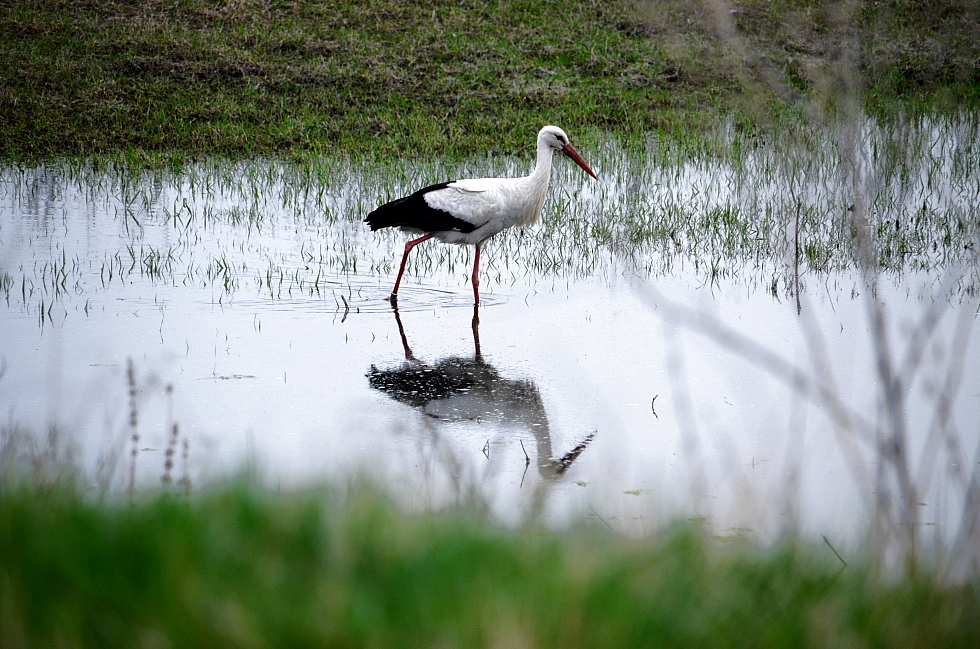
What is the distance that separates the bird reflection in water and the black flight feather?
1992 mm

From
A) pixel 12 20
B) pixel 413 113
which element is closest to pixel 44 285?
pixel 413 113

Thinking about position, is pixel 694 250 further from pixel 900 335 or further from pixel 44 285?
pixel 44 285

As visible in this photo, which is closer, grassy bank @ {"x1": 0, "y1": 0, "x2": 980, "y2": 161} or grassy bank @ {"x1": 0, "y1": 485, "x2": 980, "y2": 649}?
grassy bank @ {"x1": 0, "y1": 485, "x2": 980, "y2": 649}

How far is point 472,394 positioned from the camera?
5699 millimetres

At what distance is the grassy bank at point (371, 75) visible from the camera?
1511 centimetres

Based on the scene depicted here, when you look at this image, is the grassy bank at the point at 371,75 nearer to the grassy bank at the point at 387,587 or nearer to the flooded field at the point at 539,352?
the flooded field at the point at 539,352

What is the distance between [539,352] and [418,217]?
2.29m

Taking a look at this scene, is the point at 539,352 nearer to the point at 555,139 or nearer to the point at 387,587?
the point at 555,139

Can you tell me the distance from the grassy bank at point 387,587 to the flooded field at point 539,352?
461 millimetres

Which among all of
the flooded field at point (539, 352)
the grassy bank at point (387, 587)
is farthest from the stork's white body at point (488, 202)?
the grassy bank at point (387, 587)

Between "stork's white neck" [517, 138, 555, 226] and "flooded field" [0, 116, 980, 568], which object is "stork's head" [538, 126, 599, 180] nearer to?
"stork's white neck" [517, 138, 555, 226]

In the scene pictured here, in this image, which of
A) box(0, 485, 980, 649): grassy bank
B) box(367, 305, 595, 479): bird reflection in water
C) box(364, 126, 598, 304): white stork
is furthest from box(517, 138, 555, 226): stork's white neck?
box(0, 485, 980, 649): grassy bank

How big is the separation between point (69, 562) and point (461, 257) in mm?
7403

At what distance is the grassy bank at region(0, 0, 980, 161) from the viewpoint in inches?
595
